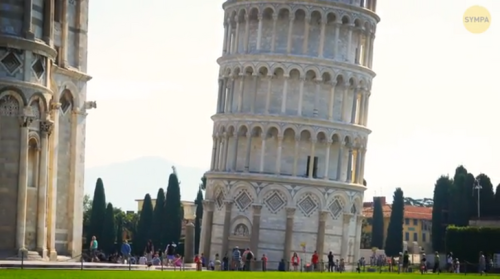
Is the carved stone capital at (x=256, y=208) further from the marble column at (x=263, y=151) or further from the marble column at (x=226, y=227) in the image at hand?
the marble column at (x=263, y=151)

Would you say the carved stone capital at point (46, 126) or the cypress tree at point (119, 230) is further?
the cypress tree at point (119, 230)

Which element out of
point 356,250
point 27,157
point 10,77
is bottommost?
point 356,250

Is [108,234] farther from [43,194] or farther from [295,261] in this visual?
[43,194]

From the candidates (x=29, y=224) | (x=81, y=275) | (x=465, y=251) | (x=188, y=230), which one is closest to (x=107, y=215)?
(x=465, y=251)

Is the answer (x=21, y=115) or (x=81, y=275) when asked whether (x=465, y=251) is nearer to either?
(x=21, y=115)

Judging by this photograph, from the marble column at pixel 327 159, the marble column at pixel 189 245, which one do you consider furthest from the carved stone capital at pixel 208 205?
the marble column at pixel 189 245

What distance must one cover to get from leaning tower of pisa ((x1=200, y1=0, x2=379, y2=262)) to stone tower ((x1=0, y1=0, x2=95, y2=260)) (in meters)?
35.1

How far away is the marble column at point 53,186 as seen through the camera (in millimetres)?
50531

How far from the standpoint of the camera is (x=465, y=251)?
92.3m

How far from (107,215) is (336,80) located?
105 feet

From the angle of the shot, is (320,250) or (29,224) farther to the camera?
(320,250)

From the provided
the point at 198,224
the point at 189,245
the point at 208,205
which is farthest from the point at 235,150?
the point at 189,245

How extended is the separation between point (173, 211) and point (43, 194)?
6365cm

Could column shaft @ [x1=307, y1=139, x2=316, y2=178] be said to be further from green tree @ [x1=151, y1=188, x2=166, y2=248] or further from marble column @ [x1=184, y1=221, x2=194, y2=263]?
green tree @ [x1=151, y1=188, x2=166, y2=248]
